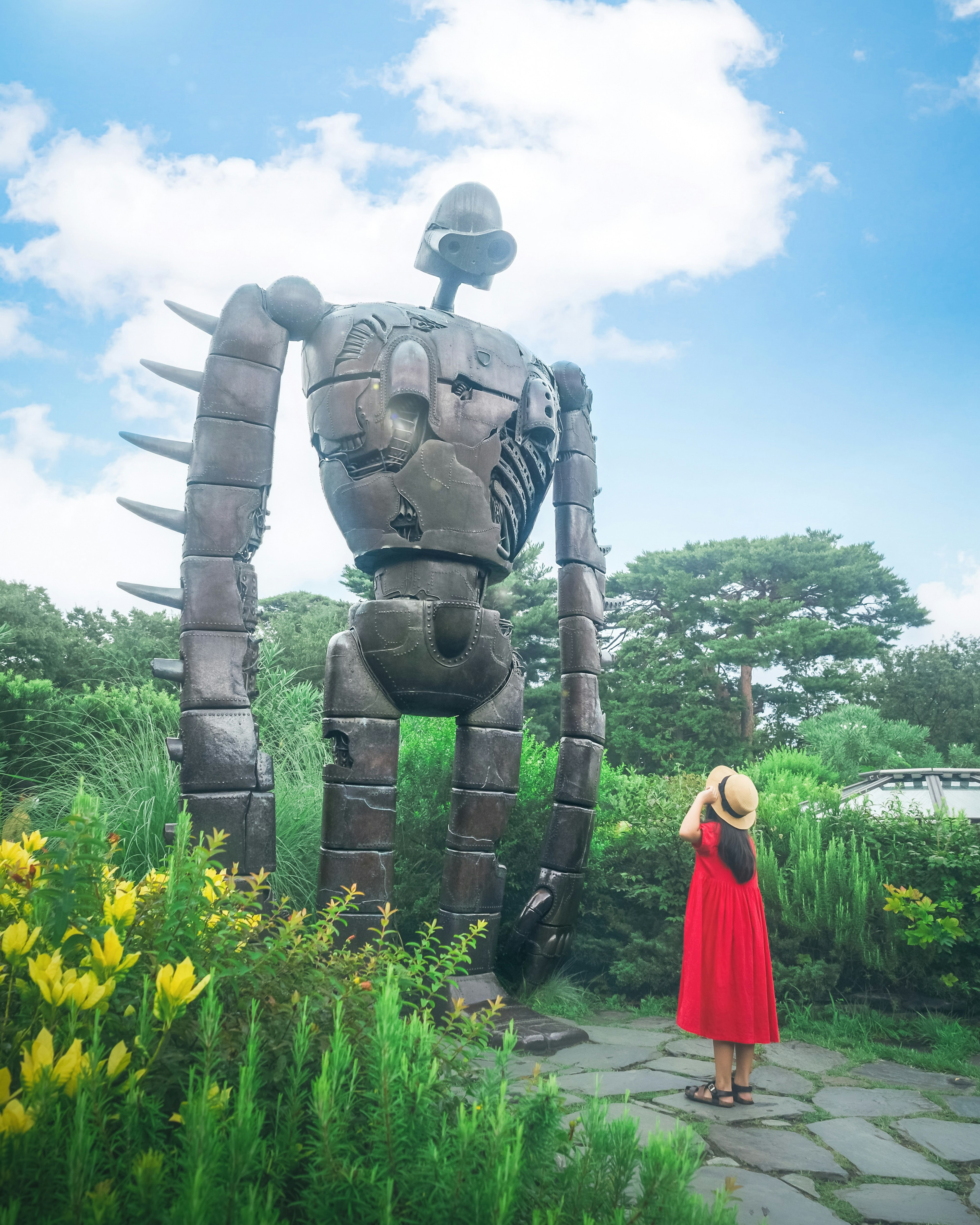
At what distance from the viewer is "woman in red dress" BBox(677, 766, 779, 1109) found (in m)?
3.08

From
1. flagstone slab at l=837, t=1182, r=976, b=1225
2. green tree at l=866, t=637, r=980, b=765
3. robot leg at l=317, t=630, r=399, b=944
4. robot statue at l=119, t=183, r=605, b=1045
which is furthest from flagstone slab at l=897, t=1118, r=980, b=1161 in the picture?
green tree at l=866, t=637, r=980, b=765

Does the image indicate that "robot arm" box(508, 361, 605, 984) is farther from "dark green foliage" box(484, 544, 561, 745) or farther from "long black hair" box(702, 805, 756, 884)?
"dark green foliage" box(484, 544, 561, 745)

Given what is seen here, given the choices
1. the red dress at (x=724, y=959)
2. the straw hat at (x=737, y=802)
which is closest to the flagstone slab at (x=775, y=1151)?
the red dress at (x=724, y=959)

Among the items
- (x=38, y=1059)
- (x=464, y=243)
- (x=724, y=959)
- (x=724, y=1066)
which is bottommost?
(x=724, y=1066)

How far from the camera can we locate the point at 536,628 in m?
16.5

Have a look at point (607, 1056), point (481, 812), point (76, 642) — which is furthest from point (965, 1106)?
point (76, 642)

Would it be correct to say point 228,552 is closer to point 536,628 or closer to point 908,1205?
point 908,1205

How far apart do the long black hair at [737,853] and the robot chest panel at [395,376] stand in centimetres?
196

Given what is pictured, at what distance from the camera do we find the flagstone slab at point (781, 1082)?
3.31 meters

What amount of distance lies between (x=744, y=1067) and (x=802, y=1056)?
0.90 m

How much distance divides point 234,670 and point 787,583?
17145mm

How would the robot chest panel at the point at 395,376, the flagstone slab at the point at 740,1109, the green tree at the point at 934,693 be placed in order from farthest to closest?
the green tree at the point at 934,693
the robot chest panel at the point at 395,376
the flagstone slab at the point at 740,1109

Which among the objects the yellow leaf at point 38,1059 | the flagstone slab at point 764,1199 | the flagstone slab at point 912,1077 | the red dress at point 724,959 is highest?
the yellow leaf at point 38,1059

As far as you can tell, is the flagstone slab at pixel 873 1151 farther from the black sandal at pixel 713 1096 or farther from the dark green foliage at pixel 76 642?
the dark green foliage at pixel 76 642
